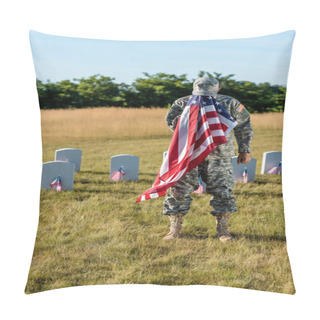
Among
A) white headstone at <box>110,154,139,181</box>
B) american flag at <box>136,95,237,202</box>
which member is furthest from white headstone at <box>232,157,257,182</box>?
white headstone at <box>110,154,139,181</box>

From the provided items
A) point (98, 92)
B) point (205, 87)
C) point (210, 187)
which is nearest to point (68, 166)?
point (98, 92)

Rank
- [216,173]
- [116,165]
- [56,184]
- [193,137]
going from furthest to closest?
[116,165] < [56,184] < [216,173] < [193,137]

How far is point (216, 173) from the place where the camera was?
4.83 metres

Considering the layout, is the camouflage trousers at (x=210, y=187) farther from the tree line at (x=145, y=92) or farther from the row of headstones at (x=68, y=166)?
the tree line at (x=145, y=92)

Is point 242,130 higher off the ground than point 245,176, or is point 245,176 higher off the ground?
point 242,130

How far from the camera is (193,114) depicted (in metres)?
4.76

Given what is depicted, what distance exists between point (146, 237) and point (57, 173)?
0.93 metres

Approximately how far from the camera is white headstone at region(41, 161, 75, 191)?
193 inches

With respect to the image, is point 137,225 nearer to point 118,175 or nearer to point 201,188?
point 118,175

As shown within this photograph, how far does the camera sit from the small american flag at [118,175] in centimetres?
504

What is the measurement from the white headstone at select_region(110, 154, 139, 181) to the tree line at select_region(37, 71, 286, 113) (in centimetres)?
44

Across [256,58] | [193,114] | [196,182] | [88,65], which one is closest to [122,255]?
[196,182]

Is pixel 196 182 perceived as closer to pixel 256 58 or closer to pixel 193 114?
pixel 193 114

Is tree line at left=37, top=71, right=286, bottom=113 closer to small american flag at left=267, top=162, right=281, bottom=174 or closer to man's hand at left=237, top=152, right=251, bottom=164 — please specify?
man's hand at left=237, top=152, right=251, bottom=164
